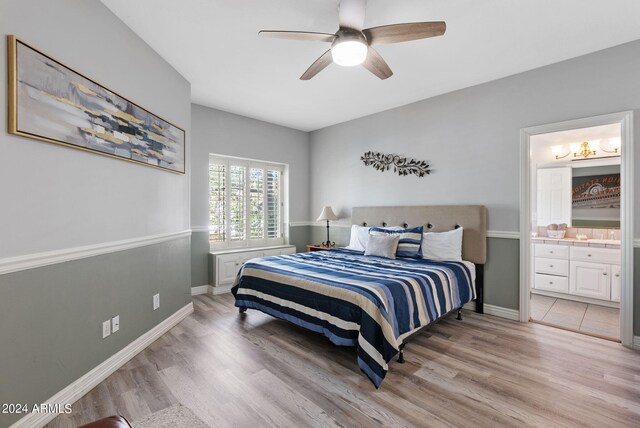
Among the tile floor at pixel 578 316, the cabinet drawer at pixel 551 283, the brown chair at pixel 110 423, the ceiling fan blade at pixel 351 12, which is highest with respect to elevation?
the ceiling fan blade at pixel 351 12

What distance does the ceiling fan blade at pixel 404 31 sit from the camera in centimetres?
192

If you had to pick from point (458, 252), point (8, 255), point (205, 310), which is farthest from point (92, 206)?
point (458, 252)

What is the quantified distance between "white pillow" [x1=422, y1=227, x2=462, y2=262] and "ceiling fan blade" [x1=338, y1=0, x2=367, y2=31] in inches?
97.9

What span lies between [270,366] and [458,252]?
2436 millimetres

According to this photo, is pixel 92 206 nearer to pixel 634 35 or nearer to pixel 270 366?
pixel 270 366

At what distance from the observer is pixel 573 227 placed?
4.49 metres

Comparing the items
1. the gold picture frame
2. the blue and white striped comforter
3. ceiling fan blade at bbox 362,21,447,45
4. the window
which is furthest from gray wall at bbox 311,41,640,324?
the gold picture frame

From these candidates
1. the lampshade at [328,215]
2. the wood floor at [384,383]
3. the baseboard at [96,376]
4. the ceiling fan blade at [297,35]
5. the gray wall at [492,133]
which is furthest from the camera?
the lampshade at [328,215]

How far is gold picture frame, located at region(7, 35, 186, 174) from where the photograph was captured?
1563 millimetres

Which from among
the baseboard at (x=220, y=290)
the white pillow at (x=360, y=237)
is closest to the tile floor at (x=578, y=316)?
→ the white pillow at (x=360, y=237)

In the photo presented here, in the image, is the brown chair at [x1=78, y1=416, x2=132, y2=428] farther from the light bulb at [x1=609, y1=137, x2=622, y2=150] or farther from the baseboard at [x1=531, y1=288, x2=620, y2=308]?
the light bulb at [x1=609, y1=137, x2=622, y2=150]

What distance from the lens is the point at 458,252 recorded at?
3.46 m

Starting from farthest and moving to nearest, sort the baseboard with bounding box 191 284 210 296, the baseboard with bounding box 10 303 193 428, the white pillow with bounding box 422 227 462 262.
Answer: the baseboard with bounding box 191 284 210 296
the white pillow with bounding box 422 227 462 262
the baseboard with bounding box 10 303 193 428

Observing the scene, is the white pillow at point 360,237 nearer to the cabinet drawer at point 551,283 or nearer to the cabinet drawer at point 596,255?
the cabinet drawer at point 551,283
